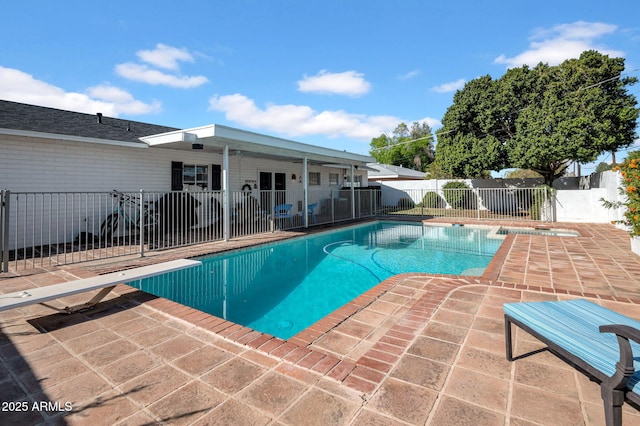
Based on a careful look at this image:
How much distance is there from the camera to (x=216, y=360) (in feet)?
7.89

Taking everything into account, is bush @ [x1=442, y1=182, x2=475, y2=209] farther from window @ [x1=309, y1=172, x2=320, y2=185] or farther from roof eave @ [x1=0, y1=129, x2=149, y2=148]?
roof eave @ [x1=0, y1=129, x2=149, y2=148]

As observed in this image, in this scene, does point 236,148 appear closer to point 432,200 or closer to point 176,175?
point 176,175

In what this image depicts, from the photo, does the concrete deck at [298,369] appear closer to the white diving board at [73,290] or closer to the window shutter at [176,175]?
the white diving board at [73,290]

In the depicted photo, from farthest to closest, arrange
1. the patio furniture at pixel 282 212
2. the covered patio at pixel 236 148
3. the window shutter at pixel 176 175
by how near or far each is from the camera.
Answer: the patio furniture at pixel 282 212 < the window shutter at pixel 176 175 < the covered patio at pixel 236 148

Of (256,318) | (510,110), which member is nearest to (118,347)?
(256,318)

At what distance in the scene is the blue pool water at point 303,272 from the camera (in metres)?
4.61

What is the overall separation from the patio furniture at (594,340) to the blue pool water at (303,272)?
276 cm

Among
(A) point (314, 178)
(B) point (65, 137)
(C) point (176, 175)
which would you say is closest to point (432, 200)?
(A) point (314, 178)

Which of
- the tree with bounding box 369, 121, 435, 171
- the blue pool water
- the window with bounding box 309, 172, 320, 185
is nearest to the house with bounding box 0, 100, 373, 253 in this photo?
the blue pool water

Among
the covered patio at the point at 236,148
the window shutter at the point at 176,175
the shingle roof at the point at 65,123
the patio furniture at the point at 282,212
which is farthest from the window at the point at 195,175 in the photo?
the patio furniture at the point at 282,212

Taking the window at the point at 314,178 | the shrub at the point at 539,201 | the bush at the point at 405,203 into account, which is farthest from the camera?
the bush at the point at 405,203

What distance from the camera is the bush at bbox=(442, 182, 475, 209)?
18031 mm

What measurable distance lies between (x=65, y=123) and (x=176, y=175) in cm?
322

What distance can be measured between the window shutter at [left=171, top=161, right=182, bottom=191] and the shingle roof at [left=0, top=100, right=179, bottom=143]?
136 cm
